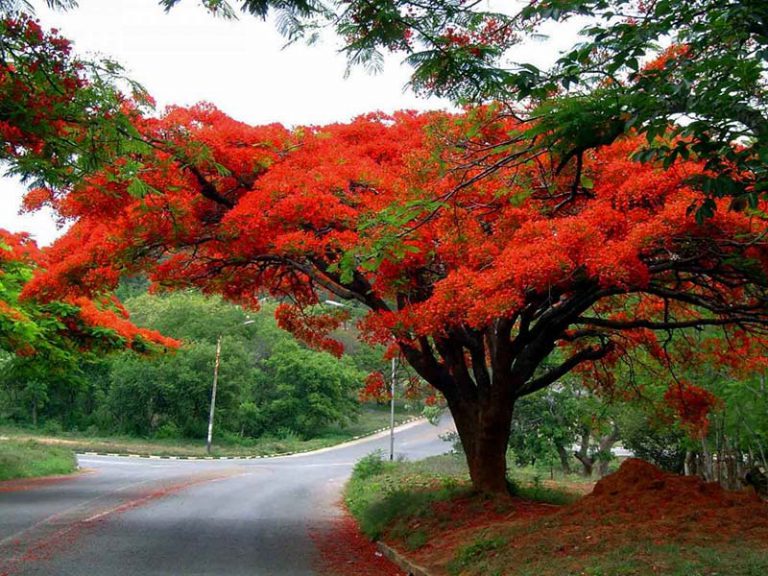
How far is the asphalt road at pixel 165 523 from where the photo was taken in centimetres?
861

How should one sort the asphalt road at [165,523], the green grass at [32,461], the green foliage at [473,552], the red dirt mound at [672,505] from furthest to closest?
the green grass at [32,461] → the asphalt road at [165,523] → the green foliage at [473,552] → the red dirt mound at [672,505]

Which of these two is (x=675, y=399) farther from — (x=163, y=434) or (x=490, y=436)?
(x=163, y=434)

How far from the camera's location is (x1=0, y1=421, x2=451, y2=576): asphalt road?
28.2 ft

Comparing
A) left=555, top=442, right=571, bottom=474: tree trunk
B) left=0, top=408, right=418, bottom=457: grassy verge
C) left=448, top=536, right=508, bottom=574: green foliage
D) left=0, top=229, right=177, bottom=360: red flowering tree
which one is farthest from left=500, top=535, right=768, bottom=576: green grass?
left=0, top=408, right=418, bottom=457: grassy verge

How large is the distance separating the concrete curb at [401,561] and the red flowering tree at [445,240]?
6.78 ft

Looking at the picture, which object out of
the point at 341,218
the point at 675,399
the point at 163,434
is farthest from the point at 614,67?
the point at 163,434

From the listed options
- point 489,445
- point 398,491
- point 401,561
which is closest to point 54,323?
point 398,491

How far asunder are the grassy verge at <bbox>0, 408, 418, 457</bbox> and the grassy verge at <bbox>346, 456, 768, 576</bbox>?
92.4ft

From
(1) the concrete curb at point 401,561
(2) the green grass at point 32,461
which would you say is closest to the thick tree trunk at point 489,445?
(1) the concrete curb at point 401,561

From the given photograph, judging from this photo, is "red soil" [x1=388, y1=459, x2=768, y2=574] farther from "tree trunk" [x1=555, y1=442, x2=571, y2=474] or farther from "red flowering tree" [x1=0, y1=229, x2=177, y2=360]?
"tree trunk" [x1=555, y1=442, x2=571, y2=474]

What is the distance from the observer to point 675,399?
41.0 ft

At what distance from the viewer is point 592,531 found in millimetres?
7520

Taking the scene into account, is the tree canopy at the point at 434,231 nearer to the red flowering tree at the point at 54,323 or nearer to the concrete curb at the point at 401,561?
the concrete curb at the point at 401,561

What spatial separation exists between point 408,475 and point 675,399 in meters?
8.80
